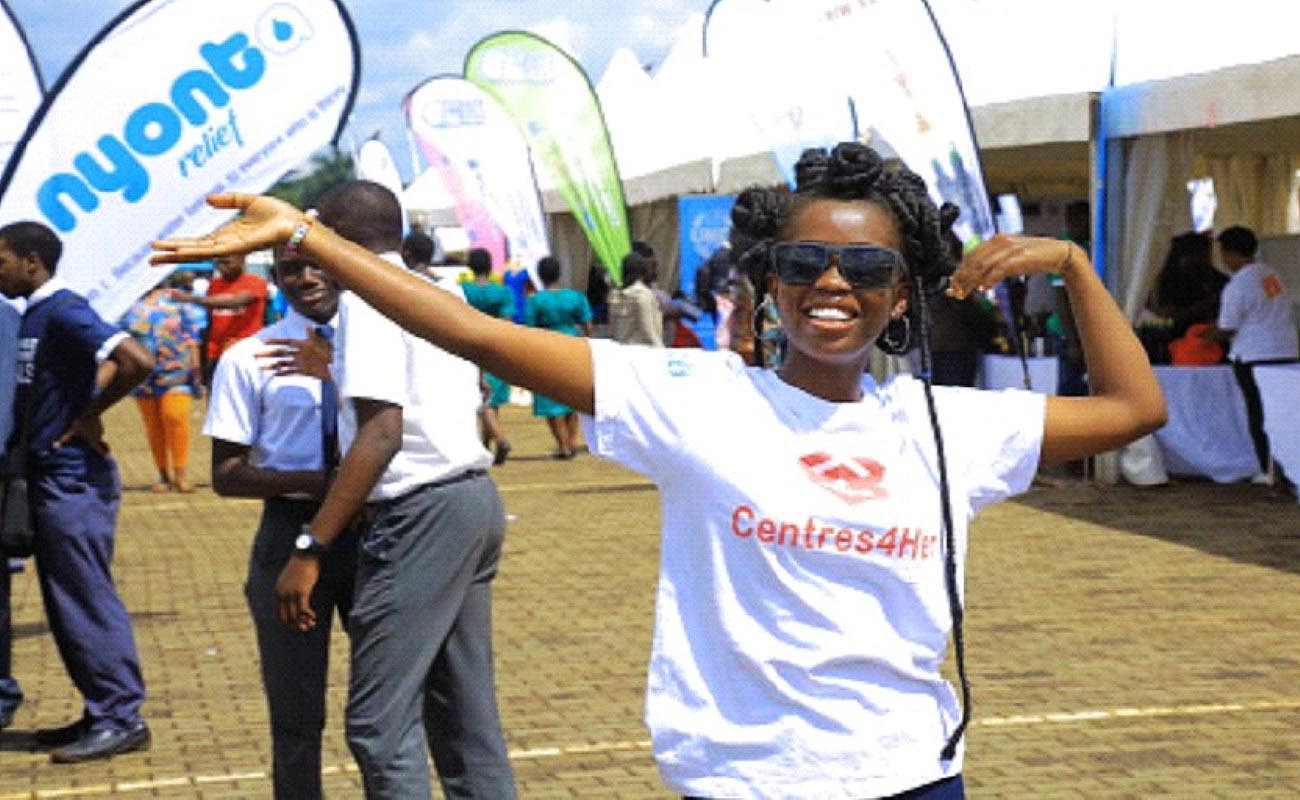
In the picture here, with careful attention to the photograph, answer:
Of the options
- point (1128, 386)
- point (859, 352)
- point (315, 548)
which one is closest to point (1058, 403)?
point (1128, 386)

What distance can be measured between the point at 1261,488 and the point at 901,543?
12.1 metres

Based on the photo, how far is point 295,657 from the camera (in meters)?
4.79

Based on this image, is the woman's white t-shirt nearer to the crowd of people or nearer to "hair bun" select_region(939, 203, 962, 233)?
the crowd of people

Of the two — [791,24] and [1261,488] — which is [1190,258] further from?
[791,24]

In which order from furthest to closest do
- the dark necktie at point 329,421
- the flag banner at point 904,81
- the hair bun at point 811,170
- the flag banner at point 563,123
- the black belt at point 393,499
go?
1. the flag banner at point 563,123
2. the flag banner at point 904,81
3. the dark necktie at point 329,421
4. the black belt at point 393,499
5. the hair bun at point 811,170

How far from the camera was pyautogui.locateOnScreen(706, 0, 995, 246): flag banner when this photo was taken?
43.9 ft

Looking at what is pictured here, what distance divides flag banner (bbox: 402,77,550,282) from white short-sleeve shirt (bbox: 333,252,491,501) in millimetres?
18915

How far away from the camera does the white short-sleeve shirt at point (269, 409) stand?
5035mm

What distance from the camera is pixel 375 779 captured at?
4527 mm

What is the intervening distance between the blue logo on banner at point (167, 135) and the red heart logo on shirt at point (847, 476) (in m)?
5.18

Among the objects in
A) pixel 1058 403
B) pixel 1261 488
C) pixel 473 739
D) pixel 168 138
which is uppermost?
pixel 168 138

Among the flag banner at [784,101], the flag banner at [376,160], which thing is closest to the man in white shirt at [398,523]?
the flag banner at [784,101]

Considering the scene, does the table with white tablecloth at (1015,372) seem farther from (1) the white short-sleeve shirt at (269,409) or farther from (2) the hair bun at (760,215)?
(2) the hair bun at (760,215)

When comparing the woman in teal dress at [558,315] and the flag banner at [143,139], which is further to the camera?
the woman in teal dress at [558,315]
